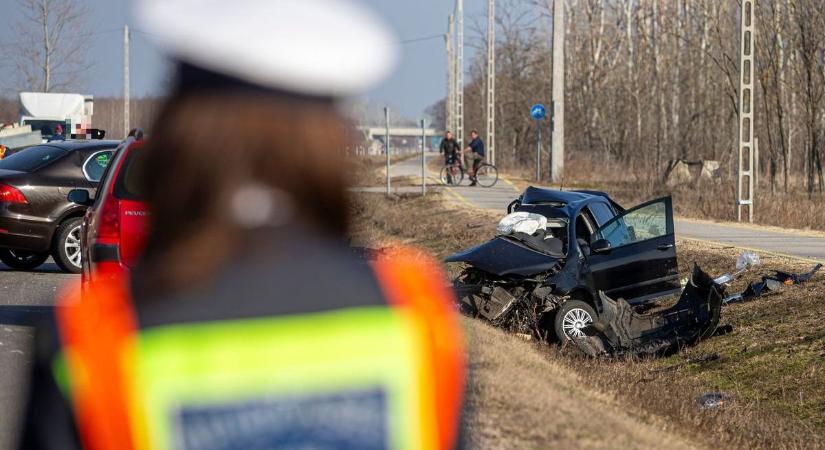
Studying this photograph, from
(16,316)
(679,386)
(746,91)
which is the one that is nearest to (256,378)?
(679,386)

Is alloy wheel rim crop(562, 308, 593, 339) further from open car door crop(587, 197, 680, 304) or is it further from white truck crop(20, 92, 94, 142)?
white truck crop(20, 92, 94, 142)

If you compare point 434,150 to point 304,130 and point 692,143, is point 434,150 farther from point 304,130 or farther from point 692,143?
point 304,130

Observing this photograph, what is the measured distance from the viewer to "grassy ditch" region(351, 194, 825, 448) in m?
6.29

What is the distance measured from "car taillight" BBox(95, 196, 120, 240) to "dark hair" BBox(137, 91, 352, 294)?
26.9 feet

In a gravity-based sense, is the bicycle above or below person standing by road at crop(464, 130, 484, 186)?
below

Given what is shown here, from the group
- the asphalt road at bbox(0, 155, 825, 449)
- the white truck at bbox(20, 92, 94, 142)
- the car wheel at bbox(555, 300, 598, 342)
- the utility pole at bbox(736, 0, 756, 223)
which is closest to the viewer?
the asphalt road at bbox(0, 155, 825, 449)

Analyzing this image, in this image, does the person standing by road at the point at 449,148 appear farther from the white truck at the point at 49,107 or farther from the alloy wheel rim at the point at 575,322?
the alloy wheel rim at the point at 575,322

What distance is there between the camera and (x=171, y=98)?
1.50 meters

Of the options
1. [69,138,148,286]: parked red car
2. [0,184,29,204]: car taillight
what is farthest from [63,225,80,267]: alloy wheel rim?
[69,138,148,286]: parked red car

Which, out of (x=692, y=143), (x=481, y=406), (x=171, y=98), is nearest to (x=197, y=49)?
(x=171, y=98)

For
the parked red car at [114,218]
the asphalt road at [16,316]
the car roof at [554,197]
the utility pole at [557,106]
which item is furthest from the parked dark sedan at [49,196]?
the utility pole at [557,106]

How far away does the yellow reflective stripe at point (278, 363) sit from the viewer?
4.58ft

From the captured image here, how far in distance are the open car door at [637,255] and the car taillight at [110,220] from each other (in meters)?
5.60

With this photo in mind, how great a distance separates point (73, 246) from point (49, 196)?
70 centimetres
